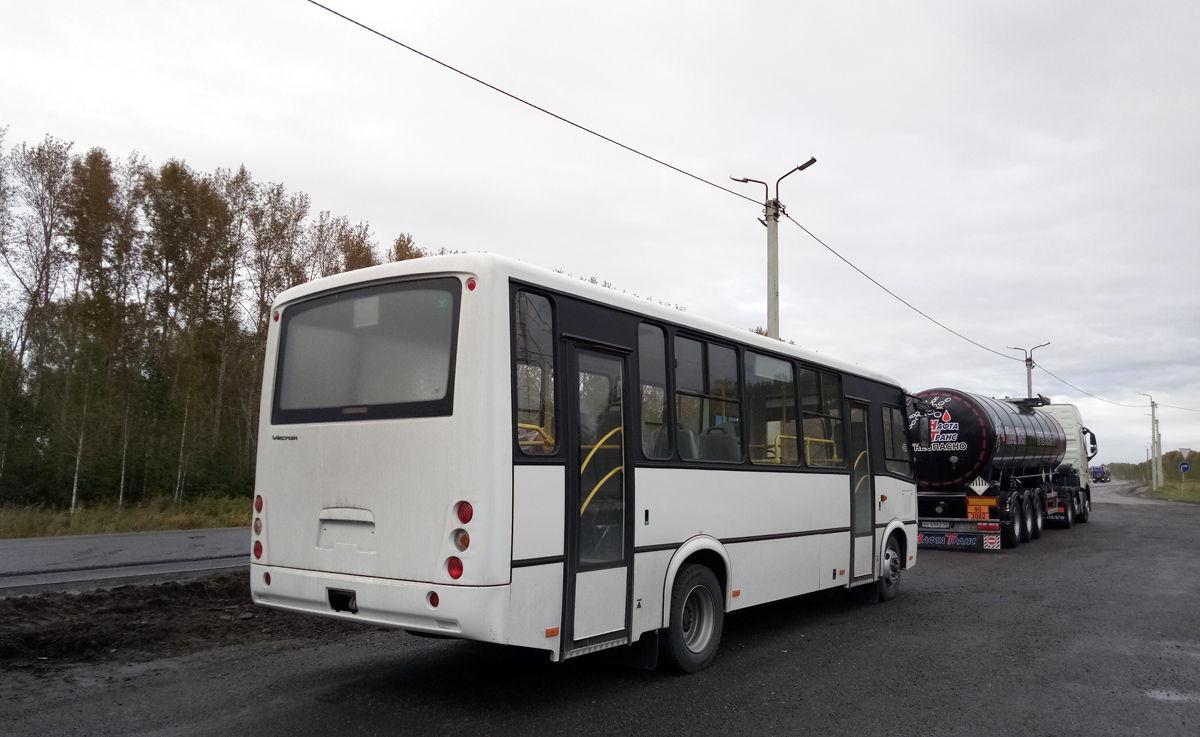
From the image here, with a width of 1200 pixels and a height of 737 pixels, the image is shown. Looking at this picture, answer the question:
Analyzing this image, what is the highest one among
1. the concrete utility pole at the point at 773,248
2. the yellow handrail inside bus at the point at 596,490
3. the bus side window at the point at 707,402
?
the concrete utility pole at the point at 773,248

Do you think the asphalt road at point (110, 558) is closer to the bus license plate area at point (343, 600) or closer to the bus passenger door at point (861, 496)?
the bus license plate area at point (343, 600)

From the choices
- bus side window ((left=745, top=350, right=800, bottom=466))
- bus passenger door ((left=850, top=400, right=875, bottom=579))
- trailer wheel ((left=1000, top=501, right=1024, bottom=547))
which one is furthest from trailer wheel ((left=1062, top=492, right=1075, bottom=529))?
bus side window ((left=745, top=350, right=800, bottom=466))

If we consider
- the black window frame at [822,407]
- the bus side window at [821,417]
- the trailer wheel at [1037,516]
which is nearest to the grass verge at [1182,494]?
the trailer wheel at [1037,516]

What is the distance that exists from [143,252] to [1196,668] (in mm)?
30729

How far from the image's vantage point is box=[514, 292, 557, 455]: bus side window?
526 centimetres

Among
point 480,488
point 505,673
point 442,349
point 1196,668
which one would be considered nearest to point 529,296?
point 442,349

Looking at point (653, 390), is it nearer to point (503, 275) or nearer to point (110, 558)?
point (503, 275)

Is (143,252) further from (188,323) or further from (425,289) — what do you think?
(425,289)

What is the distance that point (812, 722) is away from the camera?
5516mm

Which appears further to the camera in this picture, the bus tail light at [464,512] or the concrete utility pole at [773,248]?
the concrete utility pole at [773,248]

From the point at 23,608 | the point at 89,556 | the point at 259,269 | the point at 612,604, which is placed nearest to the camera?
the point at 612,604

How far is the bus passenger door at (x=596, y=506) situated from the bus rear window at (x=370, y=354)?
89 centimetres

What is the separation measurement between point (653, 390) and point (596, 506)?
1.15 meters

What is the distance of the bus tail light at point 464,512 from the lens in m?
4.93
